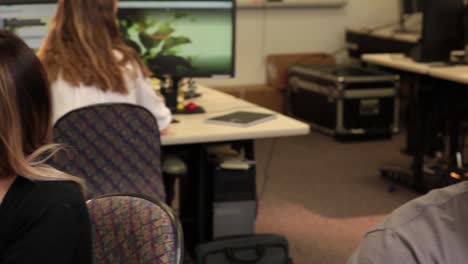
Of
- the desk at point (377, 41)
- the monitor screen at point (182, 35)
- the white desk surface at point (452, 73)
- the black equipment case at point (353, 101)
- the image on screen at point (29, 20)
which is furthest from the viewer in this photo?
the desk at point (377, 41)

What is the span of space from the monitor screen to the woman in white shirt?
1.25ft

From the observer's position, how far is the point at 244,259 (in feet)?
9.27

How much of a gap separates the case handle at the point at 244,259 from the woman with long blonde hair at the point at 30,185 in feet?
4.96

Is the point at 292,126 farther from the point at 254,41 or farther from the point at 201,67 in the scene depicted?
the point at 254,41

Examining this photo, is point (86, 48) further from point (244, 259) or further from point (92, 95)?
point (244, 259)

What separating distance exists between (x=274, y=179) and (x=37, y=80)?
3.21 metres

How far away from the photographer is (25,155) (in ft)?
4.39

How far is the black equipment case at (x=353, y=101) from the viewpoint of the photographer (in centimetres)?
533

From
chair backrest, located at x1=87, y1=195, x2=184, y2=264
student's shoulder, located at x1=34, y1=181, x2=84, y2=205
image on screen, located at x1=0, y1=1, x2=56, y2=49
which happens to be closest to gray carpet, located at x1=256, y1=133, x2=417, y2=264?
image on screen, located at x1=0, y1=1, x2=56, y2=49

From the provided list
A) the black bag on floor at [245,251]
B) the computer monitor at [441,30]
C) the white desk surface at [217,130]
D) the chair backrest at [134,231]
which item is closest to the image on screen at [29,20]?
the white desk surface at [217,130]

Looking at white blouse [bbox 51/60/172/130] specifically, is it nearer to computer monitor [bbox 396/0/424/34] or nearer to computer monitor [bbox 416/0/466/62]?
computer monitor [bbox 416/0/466/62]

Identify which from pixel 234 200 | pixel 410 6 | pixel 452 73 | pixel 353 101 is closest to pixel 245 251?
pixel 234 200

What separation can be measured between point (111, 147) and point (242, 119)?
68 cm

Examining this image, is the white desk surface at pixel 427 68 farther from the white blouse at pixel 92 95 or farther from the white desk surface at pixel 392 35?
the white blouse at pixel 92 95
